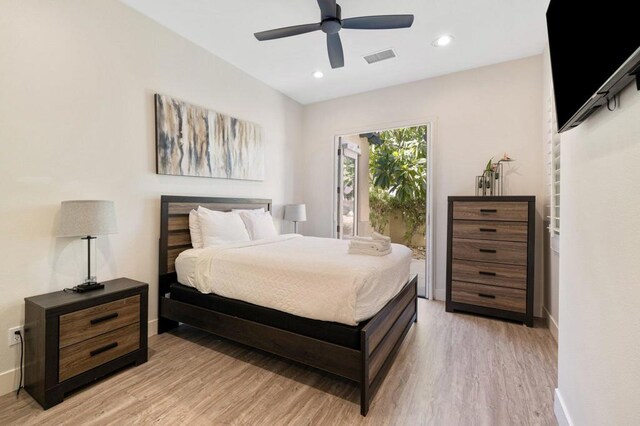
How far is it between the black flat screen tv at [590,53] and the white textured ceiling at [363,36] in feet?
4.66

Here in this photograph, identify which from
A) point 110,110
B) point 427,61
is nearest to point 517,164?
point 427,61

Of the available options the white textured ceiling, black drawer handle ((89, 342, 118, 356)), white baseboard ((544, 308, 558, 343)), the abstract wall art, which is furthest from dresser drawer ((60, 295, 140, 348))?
white baseboard ((544, 308, 558, 343))

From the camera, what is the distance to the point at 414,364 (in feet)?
7.52

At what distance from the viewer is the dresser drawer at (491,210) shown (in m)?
3.01

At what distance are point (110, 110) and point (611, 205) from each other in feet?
10.7

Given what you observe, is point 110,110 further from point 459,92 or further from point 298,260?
point 459,92

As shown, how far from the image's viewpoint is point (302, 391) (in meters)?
1.96

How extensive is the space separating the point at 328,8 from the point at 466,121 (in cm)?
236

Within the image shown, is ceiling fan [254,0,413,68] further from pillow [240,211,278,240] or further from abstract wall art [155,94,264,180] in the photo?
pillow [240,211,278,240]

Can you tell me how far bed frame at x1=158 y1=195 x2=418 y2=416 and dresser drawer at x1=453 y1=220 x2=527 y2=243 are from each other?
2.67 feet

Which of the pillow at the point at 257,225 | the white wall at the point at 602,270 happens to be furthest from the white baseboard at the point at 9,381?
the white wall at the point at 602,270

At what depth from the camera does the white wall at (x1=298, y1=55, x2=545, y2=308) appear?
3346 mm

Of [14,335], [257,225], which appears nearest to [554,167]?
[257,225]

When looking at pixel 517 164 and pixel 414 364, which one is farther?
pixel 517 164
